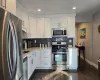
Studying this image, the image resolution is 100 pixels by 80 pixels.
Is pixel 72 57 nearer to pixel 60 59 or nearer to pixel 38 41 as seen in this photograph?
pixel 60 59

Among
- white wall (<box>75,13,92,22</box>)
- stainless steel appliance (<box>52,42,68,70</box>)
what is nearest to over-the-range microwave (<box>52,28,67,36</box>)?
stainless steel appliance (<box>52,42,68,70</box>)

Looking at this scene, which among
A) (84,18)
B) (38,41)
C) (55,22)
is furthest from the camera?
(84,18)

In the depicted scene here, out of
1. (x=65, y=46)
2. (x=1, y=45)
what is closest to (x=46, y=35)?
(x=65, y=46)

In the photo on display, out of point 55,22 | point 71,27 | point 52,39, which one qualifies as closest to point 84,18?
point 71,27

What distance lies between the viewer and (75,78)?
451 centimetres

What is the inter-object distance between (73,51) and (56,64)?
925mm

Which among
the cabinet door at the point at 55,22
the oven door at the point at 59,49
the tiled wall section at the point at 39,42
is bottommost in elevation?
the oven door at the point at 59,49

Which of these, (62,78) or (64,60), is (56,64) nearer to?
(64,60)

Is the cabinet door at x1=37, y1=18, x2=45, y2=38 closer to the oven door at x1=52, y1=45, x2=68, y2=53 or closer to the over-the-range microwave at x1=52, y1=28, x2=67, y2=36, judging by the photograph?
the over-the-range microwave at x1=52, y1=28, x2=67, y2=36

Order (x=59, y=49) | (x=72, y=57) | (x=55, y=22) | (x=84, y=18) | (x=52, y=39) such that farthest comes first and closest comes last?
(x=84, y=18) < (x=52, y=39) < (x=55, y=22) < (x=59, y=49) < (x=72, y=57)

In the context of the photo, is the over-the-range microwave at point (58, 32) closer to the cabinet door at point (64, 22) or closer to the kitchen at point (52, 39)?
the kitchen at point (52, 39)

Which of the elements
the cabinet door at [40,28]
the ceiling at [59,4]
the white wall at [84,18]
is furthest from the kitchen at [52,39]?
the white wall at [84,18]

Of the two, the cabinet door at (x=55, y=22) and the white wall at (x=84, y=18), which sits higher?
the white wall at (x=84, y=18)

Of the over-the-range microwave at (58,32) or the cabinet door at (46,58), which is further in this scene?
the over-the-range microwave at (58,32)
